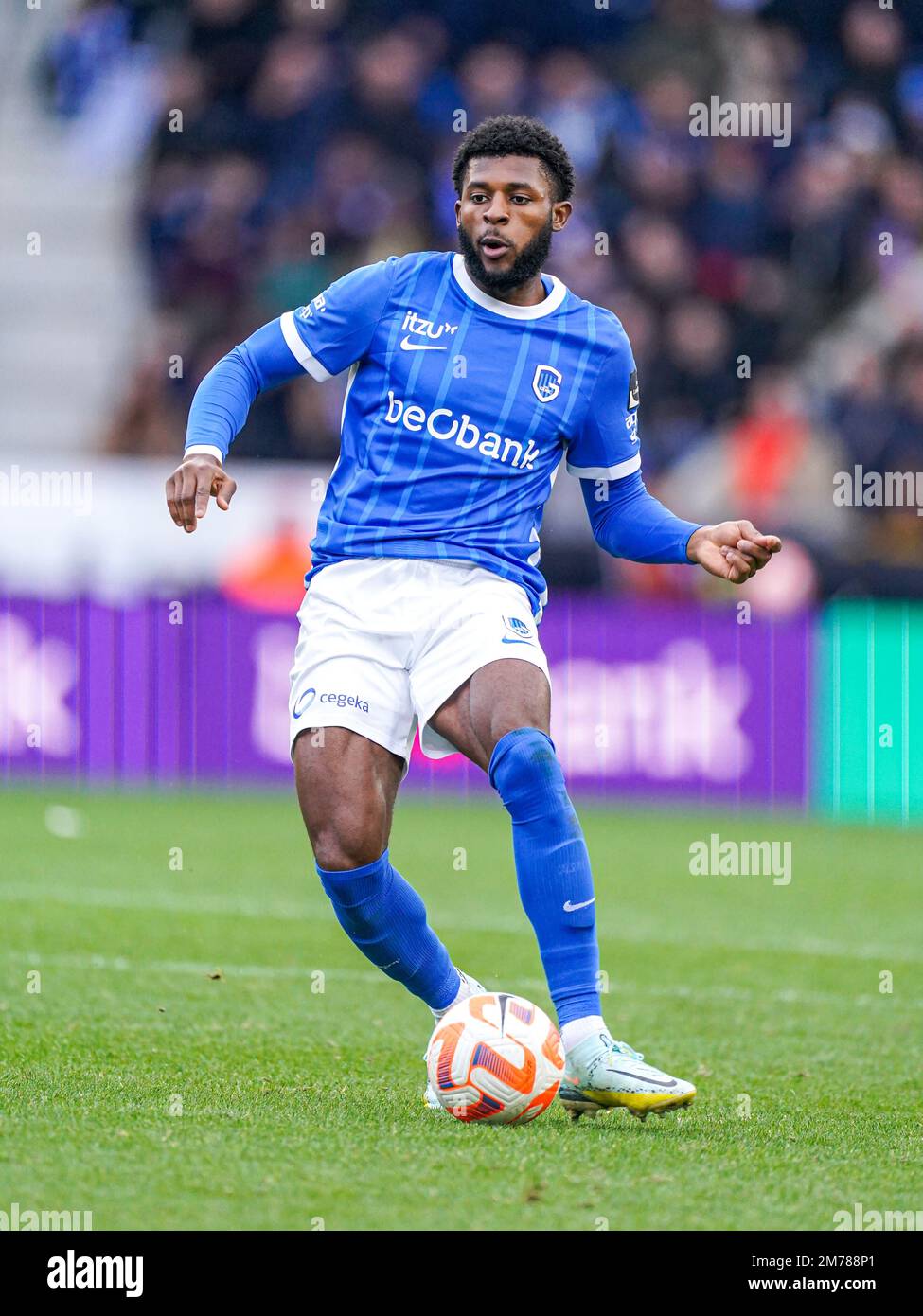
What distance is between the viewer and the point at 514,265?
501 centimetres

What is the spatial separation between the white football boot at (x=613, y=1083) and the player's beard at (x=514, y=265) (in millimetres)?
1776

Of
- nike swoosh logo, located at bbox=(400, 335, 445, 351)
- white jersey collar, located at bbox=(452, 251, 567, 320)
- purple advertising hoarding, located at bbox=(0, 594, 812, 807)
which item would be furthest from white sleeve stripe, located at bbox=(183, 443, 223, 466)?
purple advertising hoarding, located at bbox=(0, 594, 812, 807)

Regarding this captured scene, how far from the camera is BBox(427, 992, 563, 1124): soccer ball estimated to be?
4590mm

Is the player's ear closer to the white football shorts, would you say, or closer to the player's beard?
the player's beard

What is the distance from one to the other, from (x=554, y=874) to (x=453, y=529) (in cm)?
86

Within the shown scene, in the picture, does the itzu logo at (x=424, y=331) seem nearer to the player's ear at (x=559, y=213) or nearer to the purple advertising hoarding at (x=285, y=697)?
the player's ear at (x=559, y=213)

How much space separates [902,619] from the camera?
507 inches

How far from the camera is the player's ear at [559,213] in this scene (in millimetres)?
5125

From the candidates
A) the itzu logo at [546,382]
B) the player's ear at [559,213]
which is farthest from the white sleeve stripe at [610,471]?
the player's ear at [559,213]

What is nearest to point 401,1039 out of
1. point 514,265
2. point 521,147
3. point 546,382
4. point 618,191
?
point 546,382

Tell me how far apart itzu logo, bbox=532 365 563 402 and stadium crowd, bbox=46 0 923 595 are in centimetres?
1022

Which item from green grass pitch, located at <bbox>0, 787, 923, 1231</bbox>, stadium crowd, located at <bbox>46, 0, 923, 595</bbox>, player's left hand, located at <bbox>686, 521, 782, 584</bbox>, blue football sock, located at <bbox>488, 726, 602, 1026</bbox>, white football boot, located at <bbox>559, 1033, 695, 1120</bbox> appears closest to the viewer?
green grass pitch, located at <bbox>0, 787, 923, 1231</bbox>

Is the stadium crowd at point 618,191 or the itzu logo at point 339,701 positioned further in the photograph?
the stadium crowd at point 618,191
